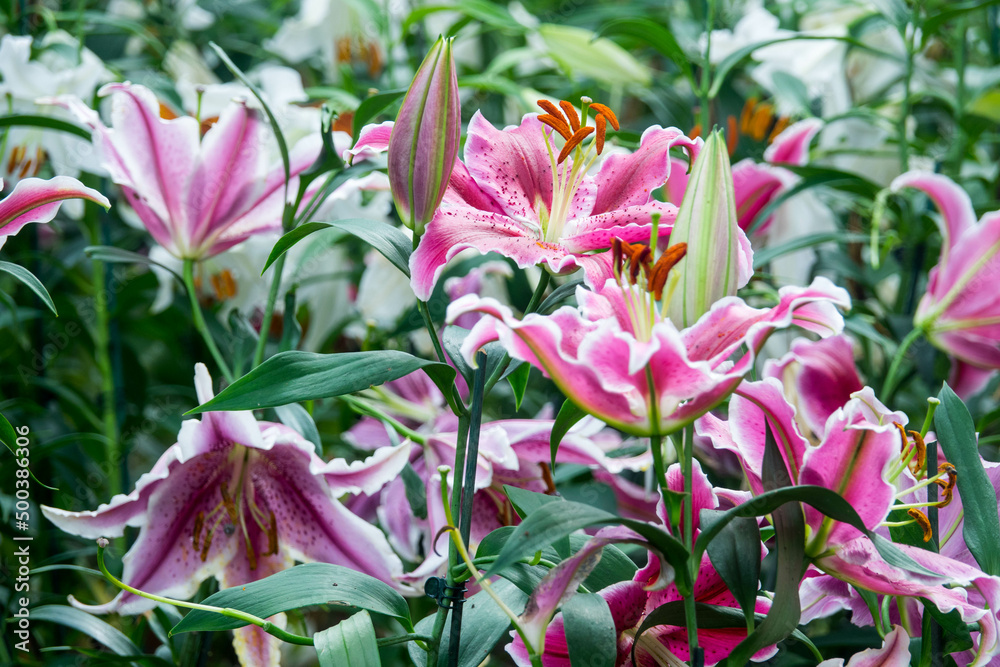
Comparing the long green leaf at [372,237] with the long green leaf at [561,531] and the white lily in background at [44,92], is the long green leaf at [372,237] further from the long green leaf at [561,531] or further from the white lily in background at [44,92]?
the white lily in background at [44,92]

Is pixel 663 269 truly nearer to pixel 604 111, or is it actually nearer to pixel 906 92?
pixel 604 111

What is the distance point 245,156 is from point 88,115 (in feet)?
0.37

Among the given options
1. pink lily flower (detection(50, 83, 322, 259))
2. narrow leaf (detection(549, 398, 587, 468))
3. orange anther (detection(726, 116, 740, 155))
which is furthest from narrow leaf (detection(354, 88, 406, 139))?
orange anther (detection(726, 116, 740, 155))

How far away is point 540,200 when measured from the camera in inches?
19.7

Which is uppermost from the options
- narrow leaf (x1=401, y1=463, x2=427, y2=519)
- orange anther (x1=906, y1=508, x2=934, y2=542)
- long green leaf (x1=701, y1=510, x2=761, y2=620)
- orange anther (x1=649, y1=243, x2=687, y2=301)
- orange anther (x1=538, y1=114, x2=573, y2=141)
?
orange anther (x1=538, y1=114, x2=573, y2=141)

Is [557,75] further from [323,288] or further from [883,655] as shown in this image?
[883,655]

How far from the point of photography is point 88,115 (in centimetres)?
61

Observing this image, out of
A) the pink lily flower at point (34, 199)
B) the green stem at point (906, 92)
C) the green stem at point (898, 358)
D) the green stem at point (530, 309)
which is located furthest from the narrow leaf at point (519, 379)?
the green stem at point (906, 92)

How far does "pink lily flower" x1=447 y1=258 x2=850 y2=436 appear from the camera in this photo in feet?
1.15

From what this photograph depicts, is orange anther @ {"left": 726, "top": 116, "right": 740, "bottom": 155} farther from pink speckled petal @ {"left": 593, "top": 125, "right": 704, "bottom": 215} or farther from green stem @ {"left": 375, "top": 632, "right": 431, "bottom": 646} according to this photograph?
green stem @ {"left": 375, "top": 632, "right": 431, "bottom": 646}

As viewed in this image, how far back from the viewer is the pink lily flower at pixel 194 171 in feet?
2.04

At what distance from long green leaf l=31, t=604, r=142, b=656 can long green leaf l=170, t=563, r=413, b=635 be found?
0.19 m

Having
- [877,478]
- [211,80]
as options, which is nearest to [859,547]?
[877,478]

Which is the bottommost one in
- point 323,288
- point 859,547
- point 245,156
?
point 323,288
